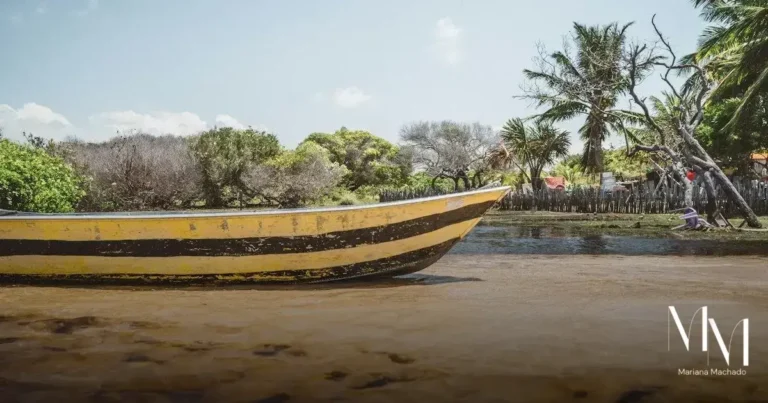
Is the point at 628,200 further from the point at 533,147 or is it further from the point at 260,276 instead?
the point at 260,276

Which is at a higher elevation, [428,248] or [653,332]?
[428,248]

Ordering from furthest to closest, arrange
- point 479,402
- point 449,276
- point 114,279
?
point 449,276 < point 114,279 < point 479,402

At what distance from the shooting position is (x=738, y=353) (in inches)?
108

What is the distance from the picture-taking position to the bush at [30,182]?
10.2m

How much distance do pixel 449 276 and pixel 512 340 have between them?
268 cm

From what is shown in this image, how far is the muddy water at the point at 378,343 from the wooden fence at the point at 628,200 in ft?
44.7

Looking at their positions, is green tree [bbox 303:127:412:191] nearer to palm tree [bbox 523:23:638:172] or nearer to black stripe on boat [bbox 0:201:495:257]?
palm tree [bbox 523:23:638:172]

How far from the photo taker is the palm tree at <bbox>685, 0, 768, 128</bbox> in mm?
13531

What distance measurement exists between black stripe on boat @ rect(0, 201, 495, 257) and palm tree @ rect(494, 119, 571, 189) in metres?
23.6

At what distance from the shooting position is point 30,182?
424 inches

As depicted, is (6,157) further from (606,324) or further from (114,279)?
(606,324)

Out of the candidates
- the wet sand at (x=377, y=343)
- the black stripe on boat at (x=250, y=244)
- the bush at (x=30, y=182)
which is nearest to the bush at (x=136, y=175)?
the bush at (x=30, y=182)

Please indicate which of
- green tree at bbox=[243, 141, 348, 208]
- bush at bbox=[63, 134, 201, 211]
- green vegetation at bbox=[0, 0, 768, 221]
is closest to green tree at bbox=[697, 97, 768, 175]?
green vegetation at bbox=[0, 0, 768, 221]

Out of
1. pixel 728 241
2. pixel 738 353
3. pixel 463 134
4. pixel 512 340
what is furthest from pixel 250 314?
pixel 463 134
